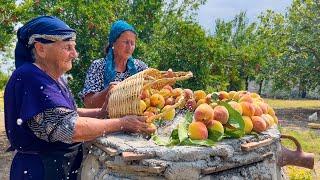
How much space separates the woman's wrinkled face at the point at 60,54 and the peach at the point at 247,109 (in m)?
1.17

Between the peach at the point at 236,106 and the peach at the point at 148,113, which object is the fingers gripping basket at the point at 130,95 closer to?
the peach at the point at 148,113

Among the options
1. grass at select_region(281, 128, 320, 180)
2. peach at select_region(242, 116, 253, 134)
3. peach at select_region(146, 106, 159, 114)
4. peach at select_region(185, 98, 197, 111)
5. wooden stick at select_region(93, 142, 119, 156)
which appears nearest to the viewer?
wooden stick at select_region(93, 142, 119, 156)

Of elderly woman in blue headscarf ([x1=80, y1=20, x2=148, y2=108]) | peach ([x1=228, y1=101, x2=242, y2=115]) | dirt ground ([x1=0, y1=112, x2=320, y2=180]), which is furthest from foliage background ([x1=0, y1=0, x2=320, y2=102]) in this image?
peach ([x1=228, y1=101, x2=242, y2=115])

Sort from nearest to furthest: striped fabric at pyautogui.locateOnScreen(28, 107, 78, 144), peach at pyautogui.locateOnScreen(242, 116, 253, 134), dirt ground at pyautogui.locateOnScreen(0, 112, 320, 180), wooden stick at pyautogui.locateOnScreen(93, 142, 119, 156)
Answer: striped fabric at pyautogui.locateOnScreen(28, 107, 78, 144)
wooden stick at pyautogui.locateOnScreen(93, 142, 119, 156)
peach at pyautogui.locateOnScreen(242, 116, 253, 134)
dirt ground at pyautogui.locateOnScreen(0, 112, 320, 180)

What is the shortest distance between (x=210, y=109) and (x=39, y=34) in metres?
1.05

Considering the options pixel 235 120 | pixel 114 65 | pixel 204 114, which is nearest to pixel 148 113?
pixel 204 114

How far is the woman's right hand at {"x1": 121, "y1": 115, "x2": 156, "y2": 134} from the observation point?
8.99 feet

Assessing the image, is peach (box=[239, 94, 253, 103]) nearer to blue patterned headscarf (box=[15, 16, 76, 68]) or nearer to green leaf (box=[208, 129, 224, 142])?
green leaf (box=[208, 129, 224, 142])

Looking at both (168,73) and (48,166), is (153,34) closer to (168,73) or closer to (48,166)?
(168,73)

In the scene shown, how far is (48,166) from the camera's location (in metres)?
2.57

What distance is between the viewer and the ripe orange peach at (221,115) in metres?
2.89

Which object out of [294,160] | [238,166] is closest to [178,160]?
[238,166]

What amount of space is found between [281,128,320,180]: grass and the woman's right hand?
2937mm

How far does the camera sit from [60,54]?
2535 millimetres
